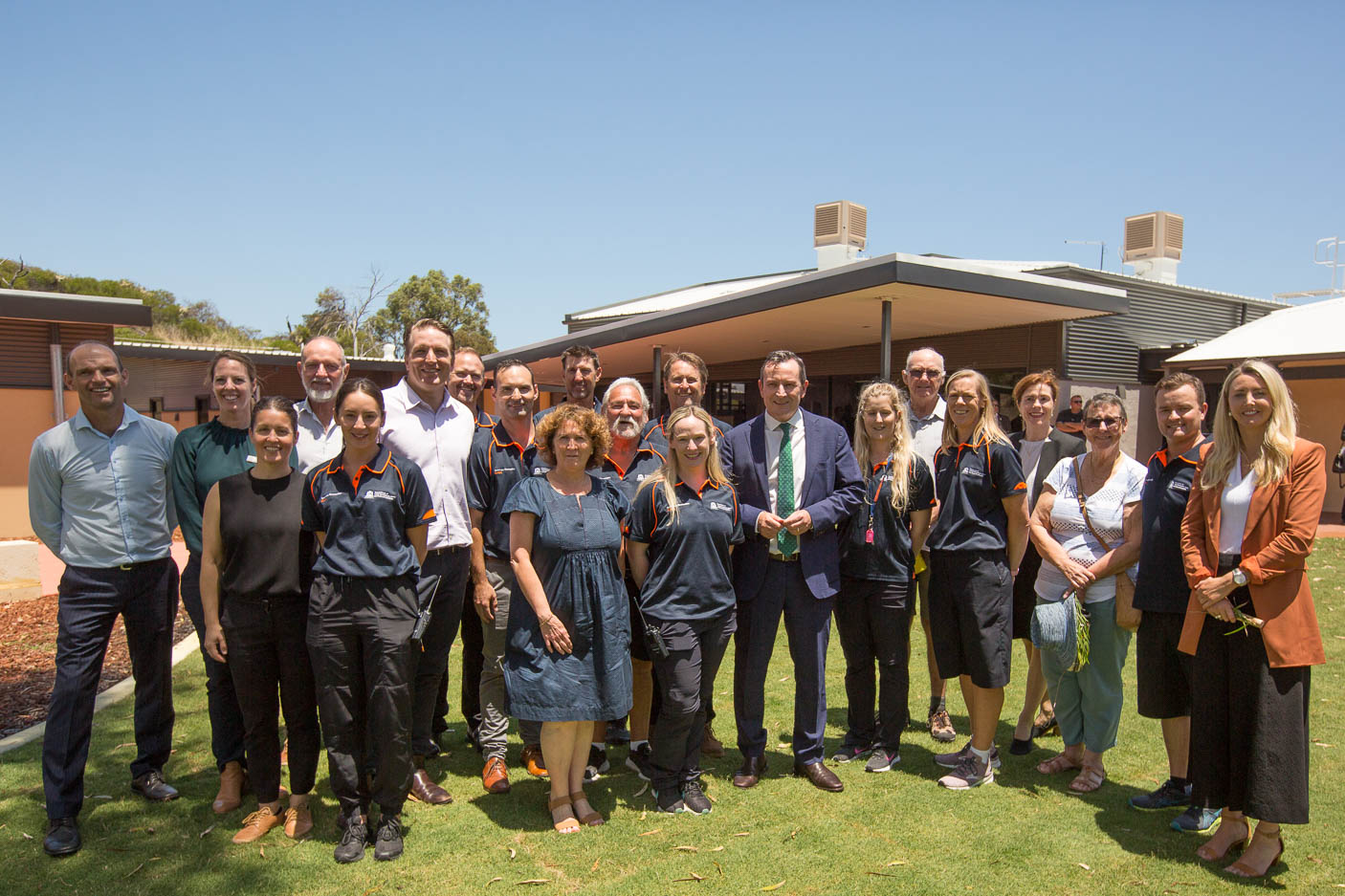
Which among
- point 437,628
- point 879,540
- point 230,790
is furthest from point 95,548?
point 879,540

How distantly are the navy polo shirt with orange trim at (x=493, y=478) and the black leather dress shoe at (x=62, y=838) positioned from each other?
2.02 m

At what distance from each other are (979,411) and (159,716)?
423 cm

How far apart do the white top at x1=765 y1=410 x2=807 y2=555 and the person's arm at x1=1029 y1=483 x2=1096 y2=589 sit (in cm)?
124

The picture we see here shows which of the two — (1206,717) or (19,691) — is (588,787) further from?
(19,691)

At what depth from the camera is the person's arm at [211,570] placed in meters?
3.57

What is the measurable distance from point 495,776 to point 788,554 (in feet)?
5.88

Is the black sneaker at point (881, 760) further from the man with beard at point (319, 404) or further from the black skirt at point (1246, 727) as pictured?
the man with beard at point (319, 404)

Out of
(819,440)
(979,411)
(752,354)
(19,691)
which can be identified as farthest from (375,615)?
(752,354)

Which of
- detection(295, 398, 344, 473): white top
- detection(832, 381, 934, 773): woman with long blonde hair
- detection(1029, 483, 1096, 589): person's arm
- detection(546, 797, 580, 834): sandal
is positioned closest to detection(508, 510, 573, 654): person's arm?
detection(546, 797, 580, 834): sandal

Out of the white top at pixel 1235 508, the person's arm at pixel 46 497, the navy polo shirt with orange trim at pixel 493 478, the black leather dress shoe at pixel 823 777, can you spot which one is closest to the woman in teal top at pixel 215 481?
the person's arm at pixel 46 497

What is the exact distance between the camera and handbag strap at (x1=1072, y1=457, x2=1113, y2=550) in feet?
13.9

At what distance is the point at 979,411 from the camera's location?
4320mm

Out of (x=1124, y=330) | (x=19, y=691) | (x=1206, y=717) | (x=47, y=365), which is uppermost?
(x=1124, y=330)

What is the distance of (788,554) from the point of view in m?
4.16
